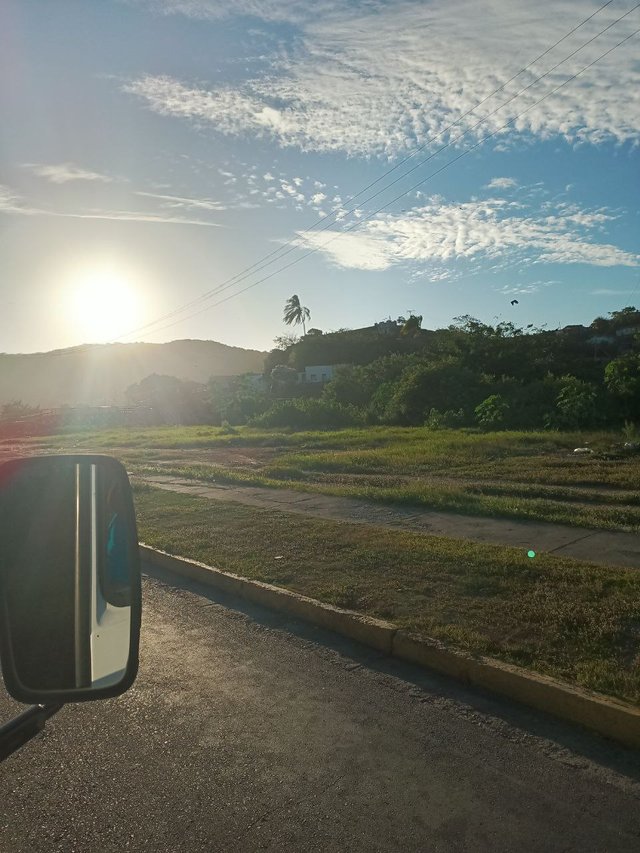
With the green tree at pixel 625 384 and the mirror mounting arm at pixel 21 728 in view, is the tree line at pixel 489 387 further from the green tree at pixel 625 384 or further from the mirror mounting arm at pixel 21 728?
the mirror mounting arm at pixel 21 728

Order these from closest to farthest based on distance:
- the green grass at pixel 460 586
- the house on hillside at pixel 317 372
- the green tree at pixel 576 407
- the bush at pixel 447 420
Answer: the green grass at pixel 460 586
the green tree at pixel 576 407
the bush at pixel 447 420
the house on hillside at pixel 317 372

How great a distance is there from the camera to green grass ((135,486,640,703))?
522 cm

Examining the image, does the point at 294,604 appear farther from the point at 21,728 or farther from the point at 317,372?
the point at 317,372

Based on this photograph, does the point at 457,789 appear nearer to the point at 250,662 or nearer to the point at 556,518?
the point at 250,662

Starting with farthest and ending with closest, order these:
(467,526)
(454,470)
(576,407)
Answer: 1. (576,407)
2. (454,470)
3. (467,526)

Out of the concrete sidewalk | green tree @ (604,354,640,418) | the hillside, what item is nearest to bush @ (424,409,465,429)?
green tree @ (604,354,640,418)

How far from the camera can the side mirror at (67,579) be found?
1.96m

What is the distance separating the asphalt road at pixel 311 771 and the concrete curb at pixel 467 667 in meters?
0.10

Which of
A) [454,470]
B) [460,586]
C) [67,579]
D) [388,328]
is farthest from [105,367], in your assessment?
[67,579]

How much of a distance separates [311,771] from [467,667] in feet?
5.03

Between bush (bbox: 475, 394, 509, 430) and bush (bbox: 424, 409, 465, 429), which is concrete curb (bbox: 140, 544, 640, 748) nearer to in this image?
Answer: bush (bbox: 475, 394, 509, 430)

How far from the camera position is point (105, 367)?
14225 centimetres

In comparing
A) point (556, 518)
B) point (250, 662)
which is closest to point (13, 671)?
point (250, 662)

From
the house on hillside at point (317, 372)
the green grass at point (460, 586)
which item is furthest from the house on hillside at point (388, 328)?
the green grass at point (460, 586)
